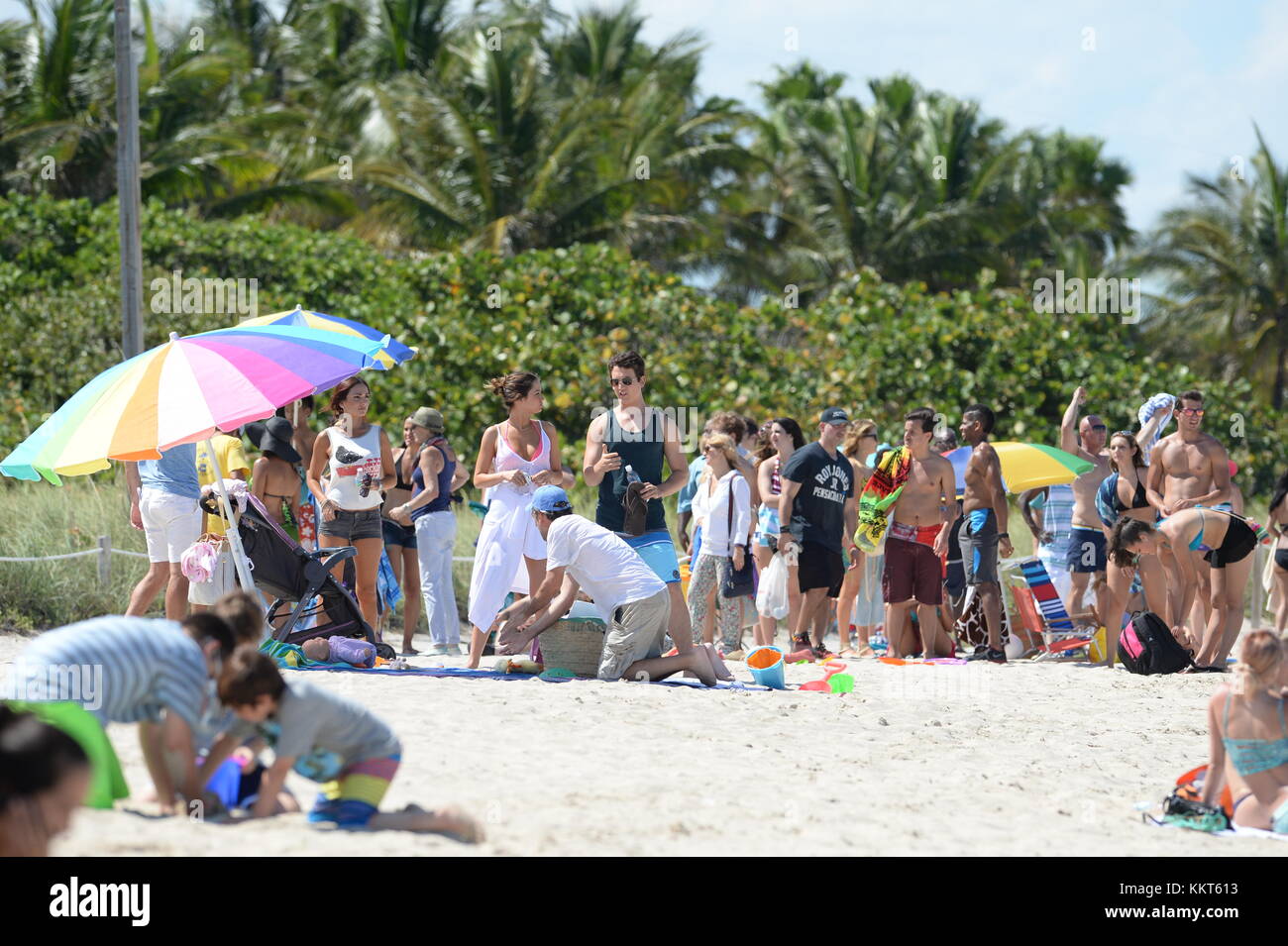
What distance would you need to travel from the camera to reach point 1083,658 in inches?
380

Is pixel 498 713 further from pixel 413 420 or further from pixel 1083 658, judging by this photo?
pixel 1083 658

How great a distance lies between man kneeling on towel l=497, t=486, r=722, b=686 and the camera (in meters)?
7.25

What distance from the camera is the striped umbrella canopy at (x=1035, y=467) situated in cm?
982

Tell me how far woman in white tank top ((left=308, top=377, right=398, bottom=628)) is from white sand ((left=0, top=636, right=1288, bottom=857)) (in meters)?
1.31

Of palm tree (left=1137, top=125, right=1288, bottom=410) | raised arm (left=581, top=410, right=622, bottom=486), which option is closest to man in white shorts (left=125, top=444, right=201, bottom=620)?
raised arm (left=581, top=410, right=622, bottom=486)

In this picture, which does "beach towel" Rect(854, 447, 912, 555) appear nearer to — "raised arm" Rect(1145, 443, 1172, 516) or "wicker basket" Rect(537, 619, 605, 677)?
"raised arm" Rect(1145, 443, 1172, 516)

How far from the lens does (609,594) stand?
7.30m

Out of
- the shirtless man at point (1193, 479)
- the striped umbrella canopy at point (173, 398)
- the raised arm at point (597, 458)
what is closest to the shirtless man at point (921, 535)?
the shirtless man at point (1193, 479)

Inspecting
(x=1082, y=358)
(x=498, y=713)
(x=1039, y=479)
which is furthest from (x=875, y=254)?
(x=498, y=713)

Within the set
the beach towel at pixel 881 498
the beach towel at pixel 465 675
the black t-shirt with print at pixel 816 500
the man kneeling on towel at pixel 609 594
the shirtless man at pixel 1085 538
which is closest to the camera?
the man kneeling on towel at pixel 609 594

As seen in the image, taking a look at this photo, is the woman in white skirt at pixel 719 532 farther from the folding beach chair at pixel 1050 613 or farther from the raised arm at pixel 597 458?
the folding beach chair at pixel 1050 613

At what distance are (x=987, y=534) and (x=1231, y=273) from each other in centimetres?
2718

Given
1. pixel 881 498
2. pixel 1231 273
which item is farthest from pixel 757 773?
pixel 1231 273

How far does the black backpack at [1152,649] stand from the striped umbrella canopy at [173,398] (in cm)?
491
